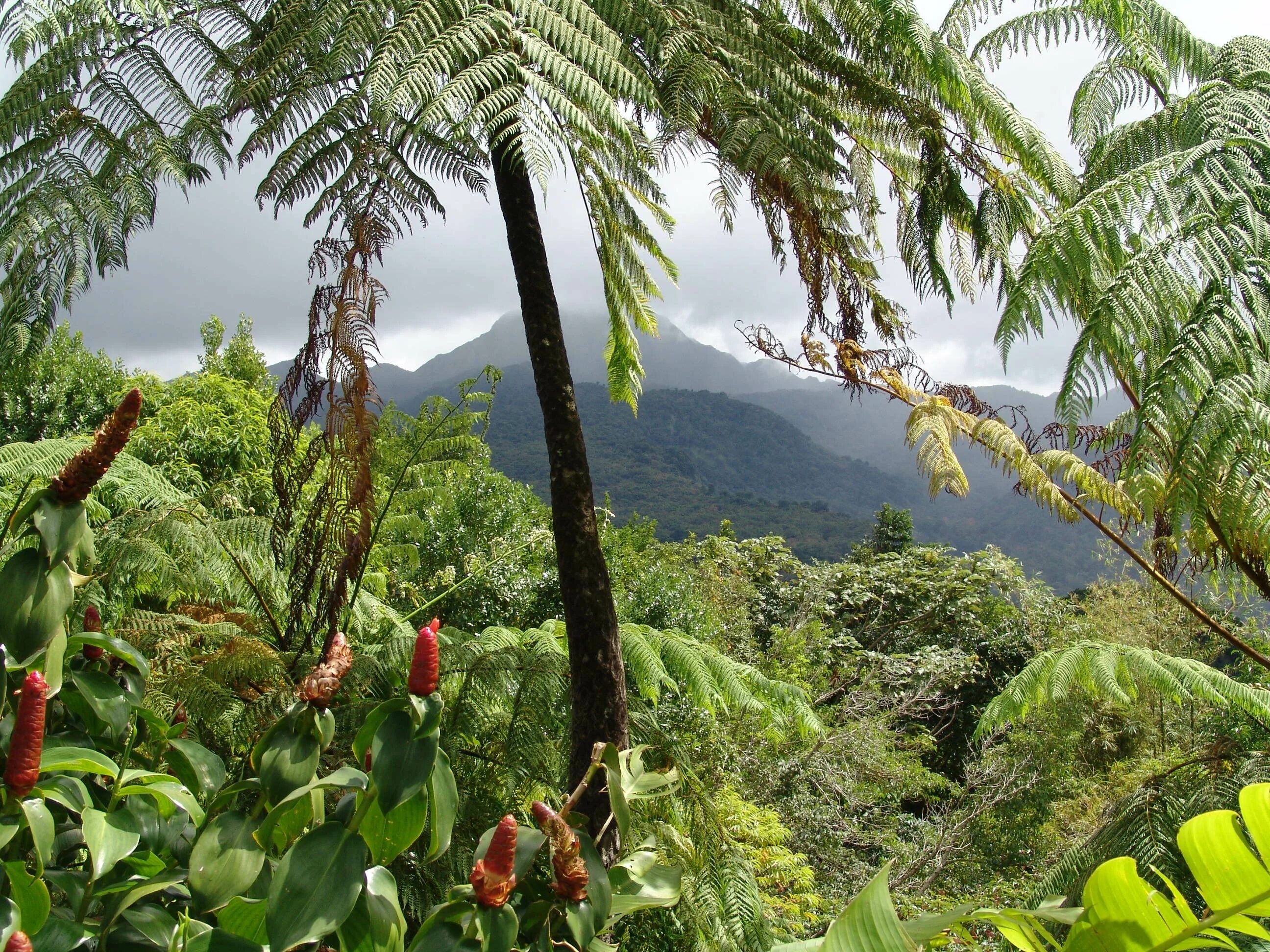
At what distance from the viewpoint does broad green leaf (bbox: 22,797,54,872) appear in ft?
1.38

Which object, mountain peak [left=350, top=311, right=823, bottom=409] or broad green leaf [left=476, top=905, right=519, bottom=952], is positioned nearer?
broad green leaf [left=476, top=905, right=519, bottom=952]

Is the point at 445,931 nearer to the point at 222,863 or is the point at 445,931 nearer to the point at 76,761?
the point at 222,863

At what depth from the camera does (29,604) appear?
0.44 meters

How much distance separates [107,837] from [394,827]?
173mm

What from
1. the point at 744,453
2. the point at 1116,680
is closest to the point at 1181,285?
the point at 1116,680

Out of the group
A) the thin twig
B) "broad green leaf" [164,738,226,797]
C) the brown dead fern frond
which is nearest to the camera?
the thin twig

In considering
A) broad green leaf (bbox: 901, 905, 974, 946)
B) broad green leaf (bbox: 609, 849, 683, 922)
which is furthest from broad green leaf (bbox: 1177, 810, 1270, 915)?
broad green leaf (bbox: 609, 849, 683, 922)

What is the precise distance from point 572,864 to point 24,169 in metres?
3.07

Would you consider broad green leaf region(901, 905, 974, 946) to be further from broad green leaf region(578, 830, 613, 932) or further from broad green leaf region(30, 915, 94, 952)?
broad green leaf region(30, 915, 94, 952)

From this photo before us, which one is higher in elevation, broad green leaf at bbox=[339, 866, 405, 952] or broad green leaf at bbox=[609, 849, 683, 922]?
broad green leaf at bbox=[339, 866, 405, 952]

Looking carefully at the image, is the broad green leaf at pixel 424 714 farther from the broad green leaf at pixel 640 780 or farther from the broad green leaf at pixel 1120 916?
the broad green leaf at pixel 1120 916

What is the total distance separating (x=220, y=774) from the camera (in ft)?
2.06

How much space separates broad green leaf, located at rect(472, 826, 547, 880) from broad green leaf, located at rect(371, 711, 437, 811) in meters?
0.06

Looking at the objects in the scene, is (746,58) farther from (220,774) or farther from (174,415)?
(174,415)
